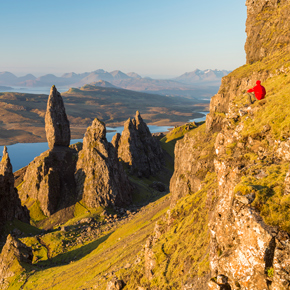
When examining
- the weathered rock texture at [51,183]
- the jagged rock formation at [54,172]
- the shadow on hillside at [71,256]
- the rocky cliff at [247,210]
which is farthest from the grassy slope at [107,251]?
the jagged rock formation at [54,172]

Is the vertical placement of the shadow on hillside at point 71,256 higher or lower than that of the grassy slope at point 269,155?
lower

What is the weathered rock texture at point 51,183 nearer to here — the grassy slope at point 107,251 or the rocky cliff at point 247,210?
the grassy slope at point 107,251

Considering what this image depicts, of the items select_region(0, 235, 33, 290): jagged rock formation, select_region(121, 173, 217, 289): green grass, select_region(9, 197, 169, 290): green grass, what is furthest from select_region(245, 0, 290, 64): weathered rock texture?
select_region(0, 235, 33, 290): jagged rock formation

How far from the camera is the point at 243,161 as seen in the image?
1024 inches

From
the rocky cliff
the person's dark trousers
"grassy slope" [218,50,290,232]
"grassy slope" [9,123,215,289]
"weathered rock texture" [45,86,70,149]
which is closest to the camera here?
the rocky cliff

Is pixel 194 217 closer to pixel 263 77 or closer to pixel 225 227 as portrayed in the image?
pixel 225 227

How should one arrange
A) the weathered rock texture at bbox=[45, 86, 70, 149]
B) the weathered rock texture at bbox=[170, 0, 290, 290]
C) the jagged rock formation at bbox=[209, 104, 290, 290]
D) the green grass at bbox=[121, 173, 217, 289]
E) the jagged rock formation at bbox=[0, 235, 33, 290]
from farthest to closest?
1. the weathered rock texture at bbox=[45, 86, 70, 149]
2. the jagged rock formation at bbox=[0, 235, 33, 290]
3. the green grass at bbox=[121, 173, 217, 289]
4. the weathered rock texture at bbox=[170, 0, 290, 290]
5. the jagged rock formation at bbox=[209, 104, 290, 290]

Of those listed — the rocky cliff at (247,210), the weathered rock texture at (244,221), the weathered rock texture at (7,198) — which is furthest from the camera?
the weathered rock texture at (7,198)

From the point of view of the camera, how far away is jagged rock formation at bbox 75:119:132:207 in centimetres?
11581

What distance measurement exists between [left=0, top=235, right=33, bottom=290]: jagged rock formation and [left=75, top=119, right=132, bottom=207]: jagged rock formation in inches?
1505

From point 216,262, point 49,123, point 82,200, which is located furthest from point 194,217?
point 49,123

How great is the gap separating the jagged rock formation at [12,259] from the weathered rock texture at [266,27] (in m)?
91.8

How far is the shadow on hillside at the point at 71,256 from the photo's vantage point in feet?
267

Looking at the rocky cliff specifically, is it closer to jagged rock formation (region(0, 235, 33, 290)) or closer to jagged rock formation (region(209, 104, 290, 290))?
jagged rock formation (region(209, 104, 290, 290))
